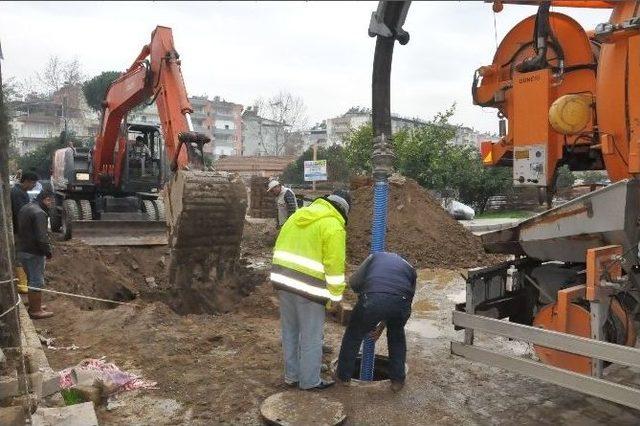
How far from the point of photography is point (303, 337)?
4379 millimetres

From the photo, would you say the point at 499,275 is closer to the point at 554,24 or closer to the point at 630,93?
the point at 630,93

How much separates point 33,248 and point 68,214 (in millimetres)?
4396

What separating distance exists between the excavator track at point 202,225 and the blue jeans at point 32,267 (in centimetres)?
155

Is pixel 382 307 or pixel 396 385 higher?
pixel 382 307

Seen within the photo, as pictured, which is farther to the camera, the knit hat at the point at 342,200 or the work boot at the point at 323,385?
the knit hat at the point at 342,200

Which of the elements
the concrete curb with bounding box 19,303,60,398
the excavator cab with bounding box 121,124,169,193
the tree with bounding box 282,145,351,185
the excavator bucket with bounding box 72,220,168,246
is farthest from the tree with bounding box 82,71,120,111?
the concrete curb with bounding box 19,303,60,398

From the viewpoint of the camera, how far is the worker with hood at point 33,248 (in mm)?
6363

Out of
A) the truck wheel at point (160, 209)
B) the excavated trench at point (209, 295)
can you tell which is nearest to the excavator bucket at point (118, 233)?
the truck wheel at point (160, 209)

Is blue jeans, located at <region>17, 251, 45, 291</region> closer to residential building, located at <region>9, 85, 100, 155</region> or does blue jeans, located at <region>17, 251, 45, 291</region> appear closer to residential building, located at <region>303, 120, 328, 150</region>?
residential building, located at <region>9, 85, 100, 155</region>

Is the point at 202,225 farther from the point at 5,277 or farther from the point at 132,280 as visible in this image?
the point at 5,277

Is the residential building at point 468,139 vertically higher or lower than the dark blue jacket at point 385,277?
higher

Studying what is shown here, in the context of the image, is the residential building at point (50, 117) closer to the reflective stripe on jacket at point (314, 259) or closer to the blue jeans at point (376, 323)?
the reflective stripe on jacket at point (314, 259)

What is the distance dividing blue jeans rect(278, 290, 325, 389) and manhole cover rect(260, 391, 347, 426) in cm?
19

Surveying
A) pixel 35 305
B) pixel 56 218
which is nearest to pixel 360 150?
pixel 56 218
